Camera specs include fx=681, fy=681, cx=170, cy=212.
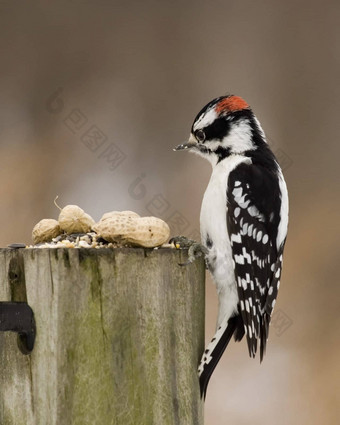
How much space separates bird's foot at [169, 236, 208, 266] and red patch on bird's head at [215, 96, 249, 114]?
0.39m

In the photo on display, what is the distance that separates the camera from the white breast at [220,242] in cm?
161

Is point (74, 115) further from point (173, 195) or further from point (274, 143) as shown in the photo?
point (274, 143)

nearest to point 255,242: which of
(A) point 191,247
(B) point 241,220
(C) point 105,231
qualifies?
(B) point 241,220

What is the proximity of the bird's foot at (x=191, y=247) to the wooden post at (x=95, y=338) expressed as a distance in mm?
29

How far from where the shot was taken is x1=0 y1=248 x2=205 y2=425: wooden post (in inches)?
47.4

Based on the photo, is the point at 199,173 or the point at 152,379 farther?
the point at 199,173

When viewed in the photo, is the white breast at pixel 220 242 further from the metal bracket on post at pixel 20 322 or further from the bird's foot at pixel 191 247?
the metal bracket on post at pixel 20 322

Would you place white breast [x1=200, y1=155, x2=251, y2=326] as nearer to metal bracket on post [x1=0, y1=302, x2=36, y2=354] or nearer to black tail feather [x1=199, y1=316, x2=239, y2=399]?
black tail feather [x1=199, y1=316, x2=239, y2=399]

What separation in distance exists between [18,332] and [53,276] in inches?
5.6

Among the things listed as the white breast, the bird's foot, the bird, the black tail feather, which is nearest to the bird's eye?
the bird

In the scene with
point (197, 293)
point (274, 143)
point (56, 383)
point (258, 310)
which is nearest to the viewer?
point (56, 383)

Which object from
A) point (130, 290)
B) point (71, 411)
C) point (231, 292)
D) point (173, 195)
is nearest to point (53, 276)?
point (130, 290)

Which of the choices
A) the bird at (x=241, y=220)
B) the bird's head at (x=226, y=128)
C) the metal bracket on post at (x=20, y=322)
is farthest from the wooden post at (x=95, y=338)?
the bird's head at (x=226, y=128)

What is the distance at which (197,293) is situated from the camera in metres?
1.36
